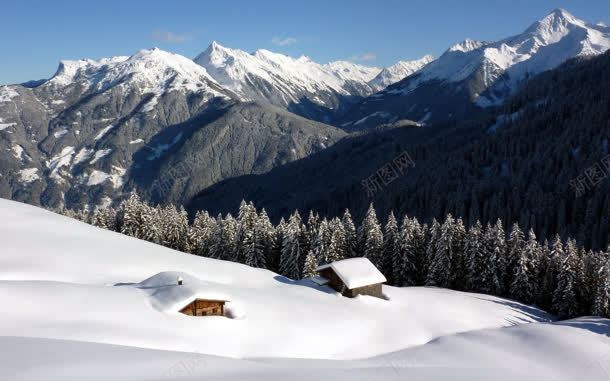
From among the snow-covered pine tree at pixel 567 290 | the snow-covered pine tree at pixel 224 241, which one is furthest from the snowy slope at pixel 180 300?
the snow-covered pine tree at pixel 224 241

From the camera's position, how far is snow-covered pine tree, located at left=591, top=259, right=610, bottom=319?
5866cm

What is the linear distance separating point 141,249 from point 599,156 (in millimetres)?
161640

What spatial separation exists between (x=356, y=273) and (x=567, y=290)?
31.3 meters

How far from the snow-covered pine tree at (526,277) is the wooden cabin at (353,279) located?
25375mm

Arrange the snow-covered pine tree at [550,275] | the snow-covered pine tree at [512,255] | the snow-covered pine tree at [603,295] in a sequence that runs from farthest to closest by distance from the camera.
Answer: the snow-covered pine tree at [512,255], the snow-covered pine tree at [550,275], the snow-covered pine tree at [603,295]

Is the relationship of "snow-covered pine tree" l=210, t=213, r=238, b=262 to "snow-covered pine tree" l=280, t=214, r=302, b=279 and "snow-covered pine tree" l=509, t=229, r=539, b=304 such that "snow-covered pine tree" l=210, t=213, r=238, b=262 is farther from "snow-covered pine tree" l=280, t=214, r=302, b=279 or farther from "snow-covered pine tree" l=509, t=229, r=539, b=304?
"snow-covered pine tree" l=509, t=229, r=539, b=304

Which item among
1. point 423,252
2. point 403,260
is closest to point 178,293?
point 403,260

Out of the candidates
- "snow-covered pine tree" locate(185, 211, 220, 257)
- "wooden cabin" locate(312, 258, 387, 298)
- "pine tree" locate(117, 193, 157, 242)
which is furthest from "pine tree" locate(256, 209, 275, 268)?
"wooden cabin" locate(312, 258, 387, 298)

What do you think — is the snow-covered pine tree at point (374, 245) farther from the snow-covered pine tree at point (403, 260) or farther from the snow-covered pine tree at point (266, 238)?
the snow-covered pine tree at point (266, 238)

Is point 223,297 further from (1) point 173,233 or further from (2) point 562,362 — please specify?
(1) point 173,233

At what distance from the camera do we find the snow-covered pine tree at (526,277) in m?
67.4

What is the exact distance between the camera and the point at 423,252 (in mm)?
76625

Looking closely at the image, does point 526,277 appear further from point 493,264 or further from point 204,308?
point 204,308

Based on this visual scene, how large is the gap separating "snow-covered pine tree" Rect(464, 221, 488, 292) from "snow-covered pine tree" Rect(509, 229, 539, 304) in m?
4.72
